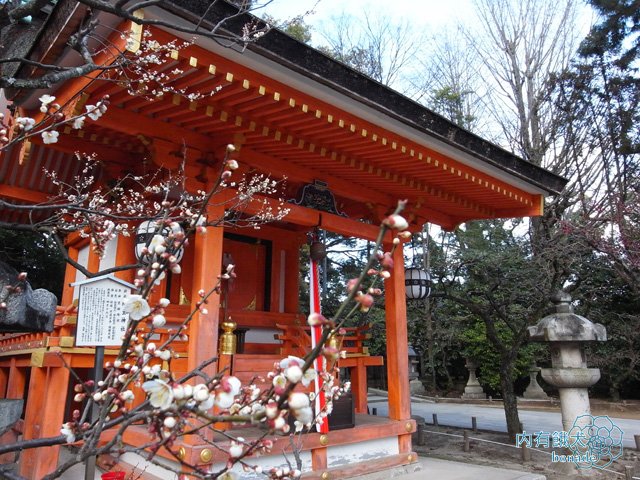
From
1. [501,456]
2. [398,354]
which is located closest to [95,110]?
[398,354]

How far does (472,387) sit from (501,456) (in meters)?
10.7

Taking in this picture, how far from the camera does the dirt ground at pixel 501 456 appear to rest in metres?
6.04

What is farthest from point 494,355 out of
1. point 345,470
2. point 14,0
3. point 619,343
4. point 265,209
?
point 14,0

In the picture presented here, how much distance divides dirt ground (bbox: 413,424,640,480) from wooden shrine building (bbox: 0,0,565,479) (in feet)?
6.38

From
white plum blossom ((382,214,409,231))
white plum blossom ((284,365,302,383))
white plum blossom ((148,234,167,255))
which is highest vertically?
white plum blossom ((148,234,167,255))

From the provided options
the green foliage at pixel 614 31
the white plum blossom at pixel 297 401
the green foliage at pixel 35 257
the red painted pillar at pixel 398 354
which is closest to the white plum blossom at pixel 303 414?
the white plum blossom at pixel 297 401

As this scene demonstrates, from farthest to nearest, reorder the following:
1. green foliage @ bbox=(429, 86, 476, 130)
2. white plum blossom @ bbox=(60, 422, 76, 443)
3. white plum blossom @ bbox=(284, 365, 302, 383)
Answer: green foliage @ bbox=(429, 86, 476, 130) → white plum blossom @ bbox=(60, 422, 76, 443) → white plum blossom @ bbox=(284, 365, 302, 383)

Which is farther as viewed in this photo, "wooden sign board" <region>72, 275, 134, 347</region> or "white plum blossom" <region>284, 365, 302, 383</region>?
"wooden sign board" <region>72, 275, 134, 347</region>

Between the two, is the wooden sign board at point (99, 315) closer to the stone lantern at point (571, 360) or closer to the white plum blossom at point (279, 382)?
the white plum blossom at point (279, 382)

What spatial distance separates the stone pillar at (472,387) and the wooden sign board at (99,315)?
1624cm

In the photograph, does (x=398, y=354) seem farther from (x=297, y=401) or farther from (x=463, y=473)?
(x=297, y=401)

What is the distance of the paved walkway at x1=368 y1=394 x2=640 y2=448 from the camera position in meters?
10.2

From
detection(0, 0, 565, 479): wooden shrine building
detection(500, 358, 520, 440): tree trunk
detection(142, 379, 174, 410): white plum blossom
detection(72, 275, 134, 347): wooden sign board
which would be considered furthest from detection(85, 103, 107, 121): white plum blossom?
detection(500, 358, 520, 440): tree trunk

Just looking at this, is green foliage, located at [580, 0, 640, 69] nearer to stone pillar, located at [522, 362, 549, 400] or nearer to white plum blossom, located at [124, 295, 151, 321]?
stone pillar, located at [522, 362, 549, 400]
